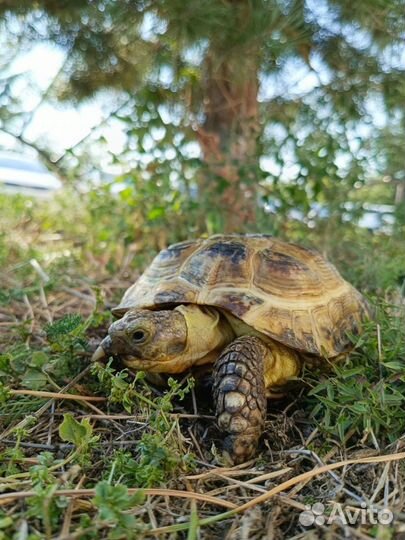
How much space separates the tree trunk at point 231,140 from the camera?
3.27 metres

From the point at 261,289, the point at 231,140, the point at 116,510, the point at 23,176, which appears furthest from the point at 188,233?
the point at 23,176

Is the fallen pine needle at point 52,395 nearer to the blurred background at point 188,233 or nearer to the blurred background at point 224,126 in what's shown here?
the blurred background at point 188,233

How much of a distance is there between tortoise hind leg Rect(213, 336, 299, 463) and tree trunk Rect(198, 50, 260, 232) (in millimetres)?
1884

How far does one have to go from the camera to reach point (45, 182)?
253 inches

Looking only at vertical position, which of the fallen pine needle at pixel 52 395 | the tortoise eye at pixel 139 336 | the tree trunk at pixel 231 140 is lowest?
the fallen pine needle at pixel 52 395

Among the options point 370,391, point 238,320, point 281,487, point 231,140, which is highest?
point 231,140

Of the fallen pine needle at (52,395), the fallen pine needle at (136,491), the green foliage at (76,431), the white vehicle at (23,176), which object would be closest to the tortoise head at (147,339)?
the fallen pine needle at (52,395)

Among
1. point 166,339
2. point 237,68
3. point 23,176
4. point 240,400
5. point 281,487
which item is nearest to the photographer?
point 281,487

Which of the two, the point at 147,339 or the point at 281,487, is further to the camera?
the point at 147,339

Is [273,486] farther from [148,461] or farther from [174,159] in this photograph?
[174,159]

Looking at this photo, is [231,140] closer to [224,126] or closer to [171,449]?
[224,126]

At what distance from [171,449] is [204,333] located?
1.58 ft

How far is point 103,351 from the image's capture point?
5.29 feet

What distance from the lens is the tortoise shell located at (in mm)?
1674
